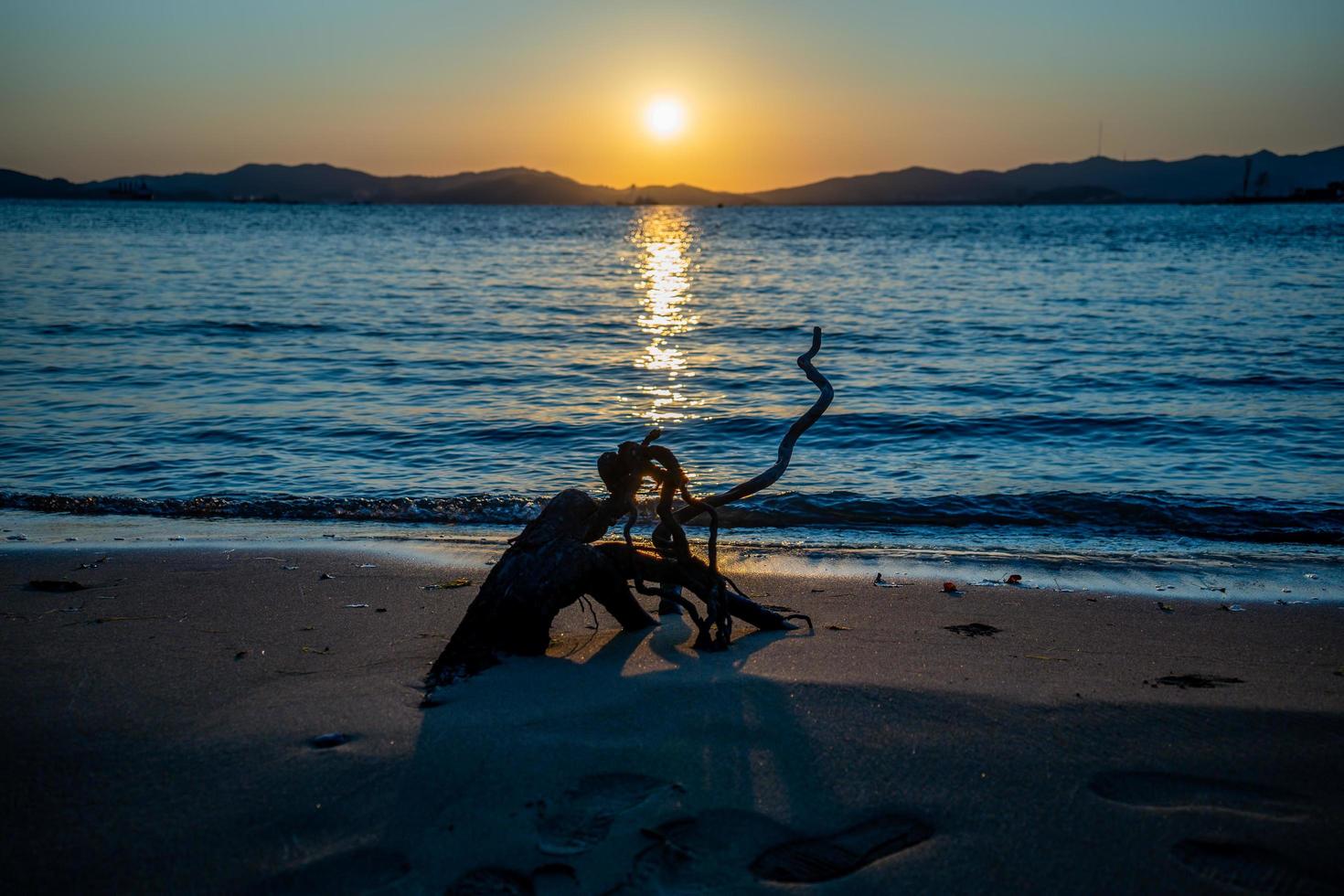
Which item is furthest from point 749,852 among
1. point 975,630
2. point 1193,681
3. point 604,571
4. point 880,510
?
point 880,510

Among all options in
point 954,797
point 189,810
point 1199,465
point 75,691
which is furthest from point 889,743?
point 1199,465

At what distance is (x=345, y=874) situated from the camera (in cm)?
299

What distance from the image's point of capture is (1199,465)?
406 inches

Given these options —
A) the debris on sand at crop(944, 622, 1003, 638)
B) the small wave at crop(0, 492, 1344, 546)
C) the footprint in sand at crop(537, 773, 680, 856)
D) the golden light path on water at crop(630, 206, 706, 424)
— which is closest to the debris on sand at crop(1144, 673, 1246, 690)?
the debris on sand at crop(944, 622, 1003, 638)

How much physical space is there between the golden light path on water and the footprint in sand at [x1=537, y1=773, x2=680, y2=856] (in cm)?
952

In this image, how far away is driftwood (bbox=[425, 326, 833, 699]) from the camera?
446 centimetres

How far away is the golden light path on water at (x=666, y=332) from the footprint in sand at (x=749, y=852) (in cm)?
977

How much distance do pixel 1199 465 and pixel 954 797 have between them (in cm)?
846

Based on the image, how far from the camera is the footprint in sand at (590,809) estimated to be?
3100mm

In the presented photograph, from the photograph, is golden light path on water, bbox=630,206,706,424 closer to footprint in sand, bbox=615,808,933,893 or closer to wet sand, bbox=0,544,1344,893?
wet sand, bbox=0,544,1344,893

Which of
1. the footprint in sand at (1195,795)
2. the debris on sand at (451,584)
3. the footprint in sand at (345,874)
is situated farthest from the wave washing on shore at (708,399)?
the footprint in sand at (345,874)

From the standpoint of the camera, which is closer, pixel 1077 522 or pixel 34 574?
pixel 34 574

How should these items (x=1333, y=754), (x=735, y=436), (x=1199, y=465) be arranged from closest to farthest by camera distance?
(x=1333, y=754)
(x=1199, y=465)
(x=735, y=436)

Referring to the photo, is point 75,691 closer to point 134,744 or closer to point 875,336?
point 134,744
